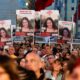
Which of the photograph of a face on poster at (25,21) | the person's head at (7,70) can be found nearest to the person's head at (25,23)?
the photograph of a face on poster at (25,21)

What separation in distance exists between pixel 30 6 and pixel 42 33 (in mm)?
39986

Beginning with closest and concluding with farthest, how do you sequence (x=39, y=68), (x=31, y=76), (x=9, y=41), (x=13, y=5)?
(x=31, y=76) → (x=39, y=68) → (x=9, y=41) → (x=13, y=5)

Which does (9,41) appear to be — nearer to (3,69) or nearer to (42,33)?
(42,33)

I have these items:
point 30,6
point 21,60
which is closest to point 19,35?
point 21,60

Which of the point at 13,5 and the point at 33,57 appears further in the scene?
the point at 13,5

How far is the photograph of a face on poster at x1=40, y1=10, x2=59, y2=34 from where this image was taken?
1770 centimetres

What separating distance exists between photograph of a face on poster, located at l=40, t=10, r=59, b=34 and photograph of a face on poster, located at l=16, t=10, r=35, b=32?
0.38 metres

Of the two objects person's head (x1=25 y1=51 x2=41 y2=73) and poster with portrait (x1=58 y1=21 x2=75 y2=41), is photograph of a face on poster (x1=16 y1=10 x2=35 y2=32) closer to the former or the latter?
poster with portrait (x1=58 y1=21 x2=75 y2=41)

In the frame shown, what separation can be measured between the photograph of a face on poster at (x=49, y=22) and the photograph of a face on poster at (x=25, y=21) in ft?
1.24

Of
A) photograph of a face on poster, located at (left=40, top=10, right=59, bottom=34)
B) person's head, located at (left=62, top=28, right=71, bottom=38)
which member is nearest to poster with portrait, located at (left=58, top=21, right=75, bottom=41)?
person's head, located at (left=62, top=28, right=71, bottom=38)

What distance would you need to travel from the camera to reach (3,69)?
92.5 inches

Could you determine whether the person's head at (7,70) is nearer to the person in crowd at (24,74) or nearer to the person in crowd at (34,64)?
the person in crowd at (24,74)

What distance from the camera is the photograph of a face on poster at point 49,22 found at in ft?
58.1

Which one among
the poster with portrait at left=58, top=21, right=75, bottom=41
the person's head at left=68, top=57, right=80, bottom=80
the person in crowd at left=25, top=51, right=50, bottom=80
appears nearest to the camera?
the person's head at left=68, top=57, right=80, bottom=80
